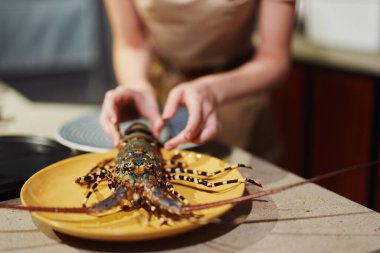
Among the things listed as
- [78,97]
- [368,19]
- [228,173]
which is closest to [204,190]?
[228,173]

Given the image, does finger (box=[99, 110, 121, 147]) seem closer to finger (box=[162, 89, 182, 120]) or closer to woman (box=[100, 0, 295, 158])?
woman (box=[100, 0, 295, 158])

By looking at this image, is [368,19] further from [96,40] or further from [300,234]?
[96,40]

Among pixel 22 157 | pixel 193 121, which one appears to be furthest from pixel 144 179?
pixel 22 157

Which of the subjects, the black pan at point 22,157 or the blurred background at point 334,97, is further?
the blurred background at point 334,97

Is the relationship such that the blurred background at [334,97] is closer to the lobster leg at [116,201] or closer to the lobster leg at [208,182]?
the lobster leg at [208,182]

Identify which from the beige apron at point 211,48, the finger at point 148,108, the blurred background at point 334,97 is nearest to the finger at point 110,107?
the finger at point 148,108

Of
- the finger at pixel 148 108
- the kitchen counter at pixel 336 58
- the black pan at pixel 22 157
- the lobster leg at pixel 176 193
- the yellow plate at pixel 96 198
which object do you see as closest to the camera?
the yellow plate at pixel 96 198
